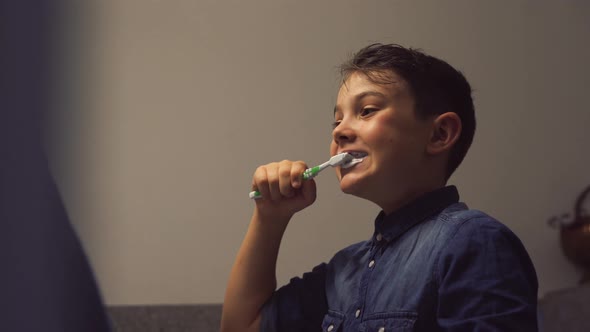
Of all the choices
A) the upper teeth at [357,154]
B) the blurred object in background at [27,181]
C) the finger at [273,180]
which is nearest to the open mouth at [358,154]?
the upper teeth at [357,154]

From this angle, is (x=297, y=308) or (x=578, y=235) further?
(x=578, y=235)

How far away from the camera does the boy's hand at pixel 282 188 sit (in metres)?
0.83

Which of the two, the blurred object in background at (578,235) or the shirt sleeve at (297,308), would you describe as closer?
the shirt sleeve at (297,308)

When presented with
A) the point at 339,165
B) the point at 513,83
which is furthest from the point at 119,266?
the point at 513,83

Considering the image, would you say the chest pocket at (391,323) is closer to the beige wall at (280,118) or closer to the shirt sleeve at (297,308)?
the shirt sleeve at (297,308)

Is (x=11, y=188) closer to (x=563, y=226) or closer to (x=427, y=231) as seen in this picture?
(x=427, y=231)

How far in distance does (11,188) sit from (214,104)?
4.70ft

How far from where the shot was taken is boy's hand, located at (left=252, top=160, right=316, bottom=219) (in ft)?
2.71

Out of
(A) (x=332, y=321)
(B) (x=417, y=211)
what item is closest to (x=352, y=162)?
(B) (x=417, y=211)

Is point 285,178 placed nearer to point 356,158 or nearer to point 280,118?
point 356,158

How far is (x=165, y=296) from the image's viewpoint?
144 cm

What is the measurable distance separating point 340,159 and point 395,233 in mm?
124

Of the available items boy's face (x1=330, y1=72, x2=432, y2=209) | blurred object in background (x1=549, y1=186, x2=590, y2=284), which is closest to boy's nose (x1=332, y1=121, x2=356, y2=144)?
boy's face (x1=330, y1=72, x2=432, y2=209)

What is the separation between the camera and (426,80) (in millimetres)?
847
